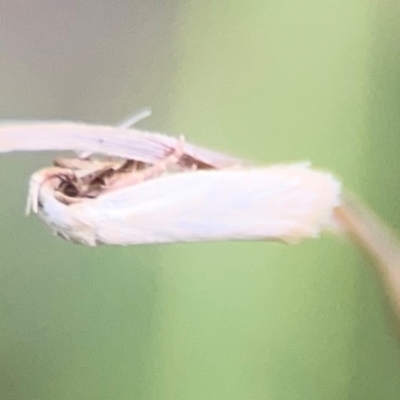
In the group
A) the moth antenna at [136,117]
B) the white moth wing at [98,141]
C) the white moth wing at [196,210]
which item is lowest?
the white moth wing at [196,210]

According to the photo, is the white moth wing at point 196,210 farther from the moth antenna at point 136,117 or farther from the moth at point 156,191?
the moth antenna at point 136,117

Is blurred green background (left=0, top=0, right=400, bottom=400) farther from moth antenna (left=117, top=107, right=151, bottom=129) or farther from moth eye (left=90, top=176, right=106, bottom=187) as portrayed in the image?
moth eye (left=90, top=176, right=106, bottom=187)

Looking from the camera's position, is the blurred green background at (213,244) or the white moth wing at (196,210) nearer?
the white moth wing at (196,210)

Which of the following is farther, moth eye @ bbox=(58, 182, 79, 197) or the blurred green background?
the blurred green background

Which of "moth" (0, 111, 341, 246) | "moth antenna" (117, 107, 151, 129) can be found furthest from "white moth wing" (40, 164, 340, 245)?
"moth antenna" (117, 107, 151, 129)

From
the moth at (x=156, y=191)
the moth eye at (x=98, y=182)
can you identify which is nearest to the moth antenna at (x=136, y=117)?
the moth at (x=156, y=191)

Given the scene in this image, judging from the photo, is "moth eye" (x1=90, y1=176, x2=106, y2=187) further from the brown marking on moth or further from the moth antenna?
the moth antenna

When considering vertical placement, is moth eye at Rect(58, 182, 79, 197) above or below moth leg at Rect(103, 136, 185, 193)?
below

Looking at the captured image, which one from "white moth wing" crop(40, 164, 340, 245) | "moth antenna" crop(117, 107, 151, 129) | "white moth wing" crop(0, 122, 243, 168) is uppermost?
"moth antenna" crop(117, 107, 151, 129)
